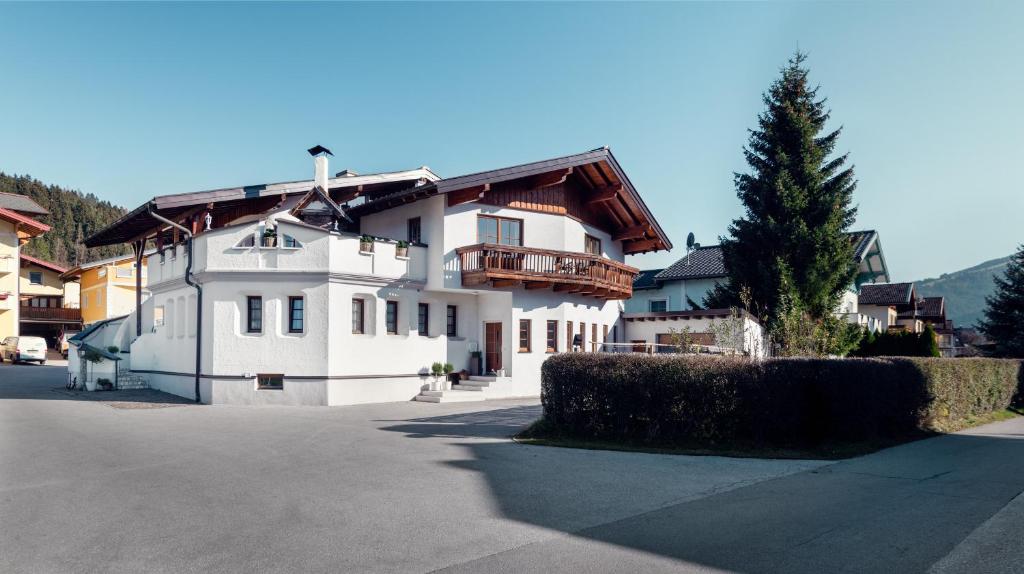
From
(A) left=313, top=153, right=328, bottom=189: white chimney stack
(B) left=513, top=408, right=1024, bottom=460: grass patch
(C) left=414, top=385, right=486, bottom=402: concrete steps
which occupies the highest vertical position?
(A) left=313, top=153, right=328, bottom=189: white chimney stack

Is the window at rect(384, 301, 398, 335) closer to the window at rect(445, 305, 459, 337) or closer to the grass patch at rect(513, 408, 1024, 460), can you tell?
the window at rect(445, 305, 459, 337)

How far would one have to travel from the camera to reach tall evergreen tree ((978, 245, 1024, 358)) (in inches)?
1283

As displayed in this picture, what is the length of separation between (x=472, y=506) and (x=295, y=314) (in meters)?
14.3

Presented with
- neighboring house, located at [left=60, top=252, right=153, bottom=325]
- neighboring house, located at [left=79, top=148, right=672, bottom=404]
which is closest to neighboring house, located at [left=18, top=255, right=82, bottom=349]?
neighboring house, located at [left=60, top=252, right=153, bottom=325]

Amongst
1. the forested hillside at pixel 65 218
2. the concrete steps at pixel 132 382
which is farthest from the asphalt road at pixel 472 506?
the forested hillside at pixel 65 218

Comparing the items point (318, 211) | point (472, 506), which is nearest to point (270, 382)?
point (318, 211)

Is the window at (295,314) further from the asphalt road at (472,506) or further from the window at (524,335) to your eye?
the window at (524,335)

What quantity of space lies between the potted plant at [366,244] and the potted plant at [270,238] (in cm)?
256

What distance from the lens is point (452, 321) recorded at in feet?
81.9

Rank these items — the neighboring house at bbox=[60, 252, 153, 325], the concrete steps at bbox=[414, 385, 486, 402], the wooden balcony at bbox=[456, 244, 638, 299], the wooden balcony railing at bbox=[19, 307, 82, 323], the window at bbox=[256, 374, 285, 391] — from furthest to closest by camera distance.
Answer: the wooden balcony railing at bbox=[19, 307, 82, 323], the neighboring house at bbox=[60, 252, 153, 325], the wooden balcony at bbox=[456, 244, 638, 299], the concrete steps at bbox=[414, 385, 486, 402], the window at bbox=[256, 374, 285, 391]

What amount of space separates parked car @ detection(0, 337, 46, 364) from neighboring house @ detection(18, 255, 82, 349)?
43.3 feet

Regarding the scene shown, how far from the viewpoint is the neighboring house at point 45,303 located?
54.6m

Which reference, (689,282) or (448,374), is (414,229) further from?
(689,282)

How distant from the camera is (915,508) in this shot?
8.38 metres
